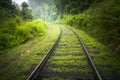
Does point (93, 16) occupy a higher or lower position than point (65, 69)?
higher

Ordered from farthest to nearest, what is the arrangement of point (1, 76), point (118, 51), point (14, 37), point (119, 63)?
point (14, 37), point (118, 51), point (119, 63), point (1, 76)

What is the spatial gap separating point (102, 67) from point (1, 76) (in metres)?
4.10

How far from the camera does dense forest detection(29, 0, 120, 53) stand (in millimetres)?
10201

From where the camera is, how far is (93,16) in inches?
680

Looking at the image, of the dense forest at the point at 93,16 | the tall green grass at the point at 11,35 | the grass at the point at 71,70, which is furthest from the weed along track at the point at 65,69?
the tall green grass at the point at 11,35

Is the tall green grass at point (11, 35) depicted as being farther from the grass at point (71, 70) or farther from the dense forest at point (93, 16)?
the dense forest at point (93, 16)

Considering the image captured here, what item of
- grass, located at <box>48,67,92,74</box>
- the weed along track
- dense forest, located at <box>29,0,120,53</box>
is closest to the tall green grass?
the weed along track

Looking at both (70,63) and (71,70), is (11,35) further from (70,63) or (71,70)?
(71,70)

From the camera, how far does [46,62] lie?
7.14m

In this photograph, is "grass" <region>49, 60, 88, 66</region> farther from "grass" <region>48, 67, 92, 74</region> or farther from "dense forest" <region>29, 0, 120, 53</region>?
"dense forest" <region>29, 0, 120, 53</region>

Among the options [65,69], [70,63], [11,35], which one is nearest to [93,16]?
[11,35]

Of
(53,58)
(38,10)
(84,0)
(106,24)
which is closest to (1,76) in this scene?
(53,58)

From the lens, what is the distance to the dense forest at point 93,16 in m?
10.2

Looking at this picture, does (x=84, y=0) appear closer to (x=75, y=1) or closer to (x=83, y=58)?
(x=75, y=1)
